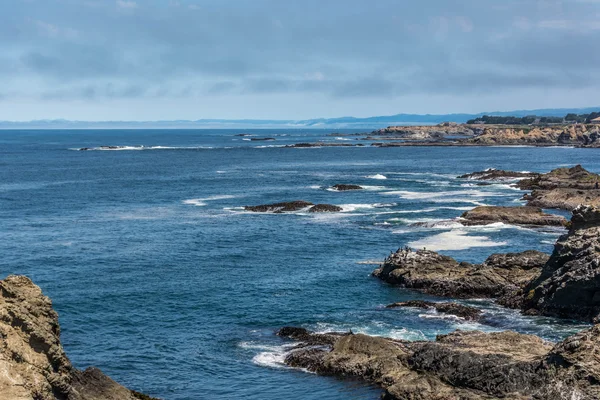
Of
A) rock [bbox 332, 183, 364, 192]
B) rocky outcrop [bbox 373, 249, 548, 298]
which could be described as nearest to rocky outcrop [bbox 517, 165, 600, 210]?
rock [bbox 332, 183, 364, 192]

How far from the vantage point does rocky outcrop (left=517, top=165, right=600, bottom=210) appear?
3454 inches

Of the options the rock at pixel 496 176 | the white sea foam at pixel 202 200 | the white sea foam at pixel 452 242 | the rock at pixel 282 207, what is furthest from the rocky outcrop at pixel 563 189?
the white sea foam at pixel 202 200

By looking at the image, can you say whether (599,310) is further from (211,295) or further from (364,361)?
(211,295)

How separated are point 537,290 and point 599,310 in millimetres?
4134

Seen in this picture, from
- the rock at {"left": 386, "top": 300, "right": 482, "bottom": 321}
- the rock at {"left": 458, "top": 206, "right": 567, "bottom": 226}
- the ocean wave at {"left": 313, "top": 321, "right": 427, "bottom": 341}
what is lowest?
the ocean wave at {"left": 313, "top": 321, "right": 427, "bottom": 341}

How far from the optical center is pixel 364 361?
32.8 meters

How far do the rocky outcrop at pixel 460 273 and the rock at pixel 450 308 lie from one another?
364cm

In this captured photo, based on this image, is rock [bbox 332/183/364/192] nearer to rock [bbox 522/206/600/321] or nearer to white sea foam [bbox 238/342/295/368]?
rock [bbox 522/206/600/321]

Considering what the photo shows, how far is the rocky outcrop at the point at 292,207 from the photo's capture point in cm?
8731

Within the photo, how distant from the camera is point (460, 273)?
1987 inches

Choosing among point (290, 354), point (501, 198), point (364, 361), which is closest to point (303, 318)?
point (290, 354)

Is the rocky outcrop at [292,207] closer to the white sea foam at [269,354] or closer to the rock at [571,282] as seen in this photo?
the rock at [571,282]

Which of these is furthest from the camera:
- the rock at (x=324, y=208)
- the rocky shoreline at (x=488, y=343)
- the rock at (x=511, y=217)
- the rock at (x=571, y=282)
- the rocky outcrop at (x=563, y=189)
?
the rocky outcrop at (x=563, y=189)

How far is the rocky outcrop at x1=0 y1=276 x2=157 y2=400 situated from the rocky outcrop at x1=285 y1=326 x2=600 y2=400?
1092 centimetres
